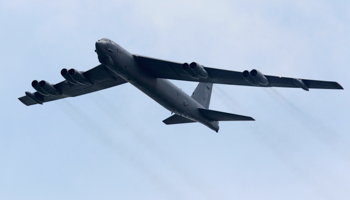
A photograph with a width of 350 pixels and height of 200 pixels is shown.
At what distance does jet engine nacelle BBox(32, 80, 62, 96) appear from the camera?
137ft

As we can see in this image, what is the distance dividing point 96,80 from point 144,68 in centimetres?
494

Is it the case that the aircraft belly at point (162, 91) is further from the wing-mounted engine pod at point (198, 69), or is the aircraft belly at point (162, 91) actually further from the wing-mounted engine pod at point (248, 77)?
the wing-mounted engine pod at point (248, 77)

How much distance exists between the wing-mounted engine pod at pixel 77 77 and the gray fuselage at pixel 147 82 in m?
3.97

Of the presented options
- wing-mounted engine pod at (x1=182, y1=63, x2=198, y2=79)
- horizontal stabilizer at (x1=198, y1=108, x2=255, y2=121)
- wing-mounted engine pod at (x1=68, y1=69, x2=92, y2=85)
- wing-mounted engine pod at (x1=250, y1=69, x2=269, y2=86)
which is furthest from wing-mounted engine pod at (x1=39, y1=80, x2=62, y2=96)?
wing-mounted engine pod at (x1=250, y1=69, x2=269, y2=86)

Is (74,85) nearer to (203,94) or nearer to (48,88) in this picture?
(48,88)

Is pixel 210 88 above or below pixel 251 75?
above

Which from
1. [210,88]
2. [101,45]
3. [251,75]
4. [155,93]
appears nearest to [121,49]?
[101,45]

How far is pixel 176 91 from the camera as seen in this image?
41.0 meters

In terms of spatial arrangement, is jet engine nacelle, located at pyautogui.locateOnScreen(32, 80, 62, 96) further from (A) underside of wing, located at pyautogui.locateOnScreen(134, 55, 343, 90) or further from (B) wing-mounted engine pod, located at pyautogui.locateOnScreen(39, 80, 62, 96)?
(A) underside of wing, located at pyautogui.locateOnScreen(134, 55, 343, 90)

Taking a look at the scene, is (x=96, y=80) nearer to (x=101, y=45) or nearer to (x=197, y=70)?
(x=101, y=45)

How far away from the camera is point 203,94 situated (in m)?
47.8

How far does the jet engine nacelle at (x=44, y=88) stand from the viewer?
4191 cm

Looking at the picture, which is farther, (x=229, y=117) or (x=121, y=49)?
(x=229, y=117)

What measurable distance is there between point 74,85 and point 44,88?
2590 mm
